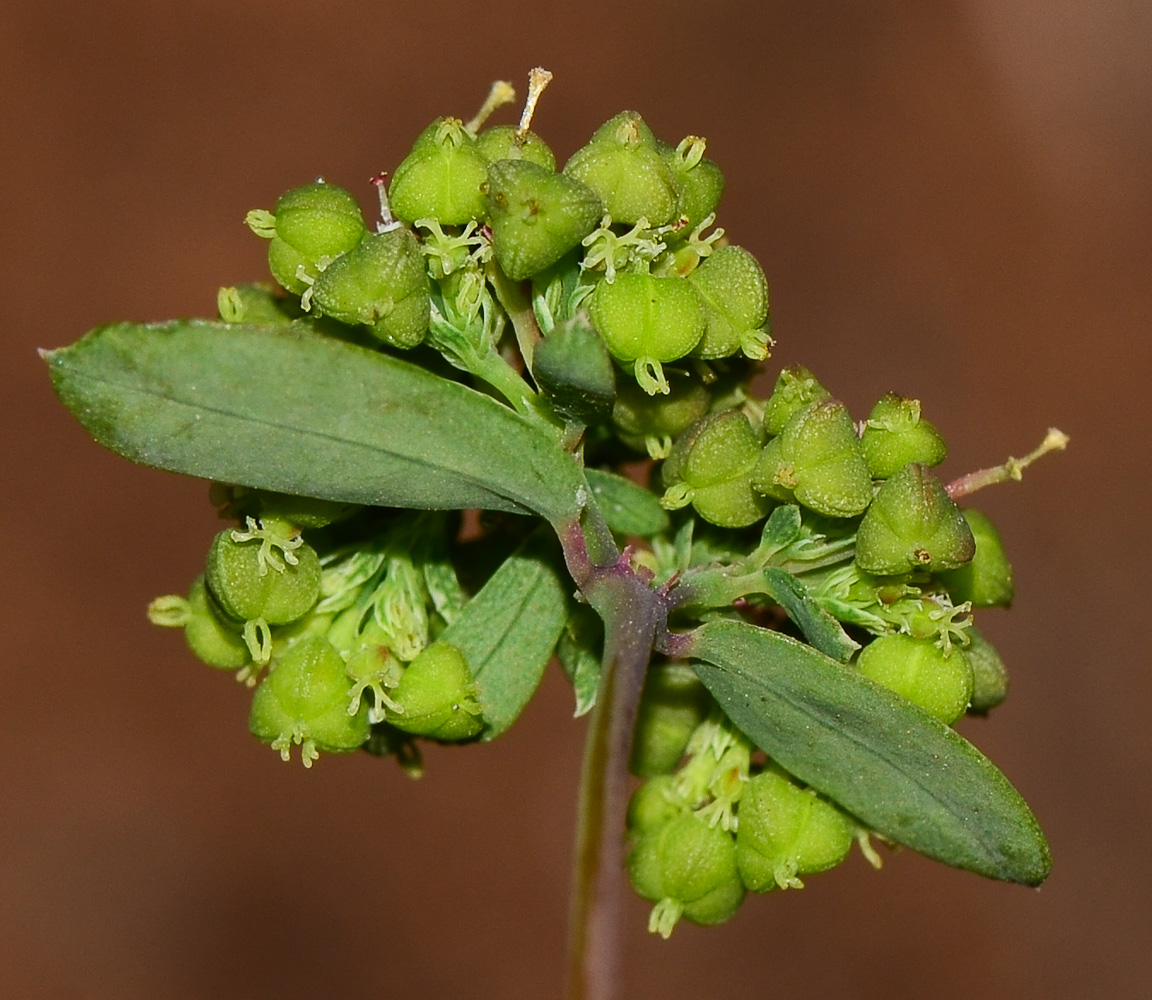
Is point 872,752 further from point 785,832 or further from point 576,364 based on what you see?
point 576,364

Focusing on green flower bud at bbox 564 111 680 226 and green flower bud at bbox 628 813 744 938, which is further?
green flower bud at bbox 628 813 744 938

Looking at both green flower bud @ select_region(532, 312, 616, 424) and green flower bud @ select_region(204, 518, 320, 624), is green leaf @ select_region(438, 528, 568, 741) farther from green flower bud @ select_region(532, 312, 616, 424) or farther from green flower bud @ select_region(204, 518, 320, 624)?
green flower bud @ select_region(532, 312, 616, 424)

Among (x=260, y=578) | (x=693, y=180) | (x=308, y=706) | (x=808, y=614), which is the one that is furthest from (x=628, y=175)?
(x=308, y=706)

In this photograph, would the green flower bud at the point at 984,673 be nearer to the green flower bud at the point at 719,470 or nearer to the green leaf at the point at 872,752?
the green leaf at the point at 872,752

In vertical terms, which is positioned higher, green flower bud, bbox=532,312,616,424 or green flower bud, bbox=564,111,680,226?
green flower bud, bbox=564,111,680,226

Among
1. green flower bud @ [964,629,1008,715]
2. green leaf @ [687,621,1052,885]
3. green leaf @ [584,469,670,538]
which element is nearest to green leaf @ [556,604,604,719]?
green leaf @ [584,469,670,538]

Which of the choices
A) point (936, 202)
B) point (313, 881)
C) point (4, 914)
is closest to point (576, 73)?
point (936, 202)

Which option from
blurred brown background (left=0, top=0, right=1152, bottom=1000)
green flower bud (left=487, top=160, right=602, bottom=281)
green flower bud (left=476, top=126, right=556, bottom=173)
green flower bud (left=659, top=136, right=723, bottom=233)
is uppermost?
green flower bud (left=476, top=126, right=556, bottom=173)

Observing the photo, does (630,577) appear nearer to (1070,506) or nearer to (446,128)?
(446,128)
